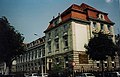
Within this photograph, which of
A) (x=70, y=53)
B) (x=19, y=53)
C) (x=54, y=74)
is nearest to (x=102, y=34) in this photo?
(x=70, y=53)

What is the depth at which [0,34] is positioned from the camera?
1.78 m

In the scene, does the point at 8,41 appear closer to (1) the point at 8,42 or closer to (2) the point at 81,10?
(1) the point at 8,42

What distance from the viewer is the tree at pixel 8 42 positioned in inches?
70.0

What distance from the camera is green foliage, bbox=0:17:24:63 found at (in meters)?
1.78

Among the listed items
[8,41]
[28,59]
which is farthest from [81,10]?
[8,41]

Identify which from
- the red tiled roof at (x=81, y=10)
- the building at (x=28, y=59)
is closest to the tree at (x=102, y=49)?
the red tiled roof at (x=81, y=10)

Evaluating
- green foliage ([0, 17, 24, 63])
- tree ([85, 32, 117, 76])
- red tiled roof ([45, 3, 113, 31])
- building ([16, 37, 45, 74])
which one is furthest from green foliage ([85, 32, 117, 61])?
green foliage ([0, 17, 24, 63])

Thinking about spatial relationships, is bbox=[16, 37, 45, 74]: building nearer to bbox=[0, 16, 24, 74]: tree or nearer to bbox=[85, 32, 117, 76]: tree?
bbox=[0, 16, 24, 74]: tree

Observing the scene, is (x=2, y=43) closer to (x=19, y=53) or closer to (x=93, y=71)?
(x=19, y=53)

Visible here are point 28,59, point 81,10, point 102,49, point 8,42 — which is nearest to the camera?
point 8,42

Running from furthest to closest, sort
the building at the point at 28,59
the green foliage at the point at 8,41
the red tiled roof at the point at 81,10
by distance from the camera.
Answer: the red tiled roof at the point at 81,10, the building at the point at 28,59, the green foliage at the point at 8,41

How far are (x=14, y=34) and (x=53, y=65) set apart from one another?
6.39 m

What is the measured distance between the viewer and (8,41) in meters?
1.91

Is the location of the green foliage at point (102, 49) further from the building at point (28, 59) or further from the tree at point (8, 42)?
the tree at point (8, 42)
